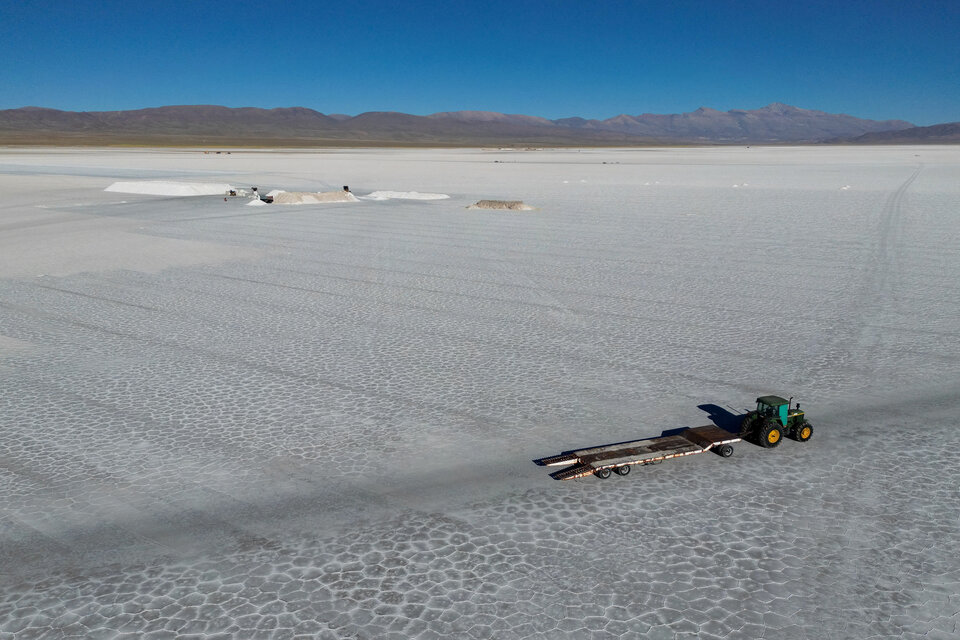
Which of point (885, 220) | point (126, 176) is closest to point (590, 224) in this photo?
point (885, 220)

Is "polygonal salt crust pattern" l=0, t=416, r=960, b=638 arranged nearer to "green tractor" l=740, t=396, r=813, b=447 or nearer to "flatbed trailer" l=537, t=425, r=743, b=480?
"flatbed trailer" l=537, t=425, r=743, b=480

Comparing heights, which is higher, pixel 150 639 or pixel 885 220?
pixel 885 220

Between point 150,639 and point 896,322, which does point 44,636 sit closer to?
point 150,639

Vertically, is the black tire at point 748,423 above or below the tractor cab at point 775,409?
below

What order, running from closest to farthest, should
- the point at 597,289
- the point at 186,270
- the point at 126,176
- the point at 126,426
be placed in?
the point at 126,426 → the point at 597,289 → the point at 186,270 → the point at 126,176

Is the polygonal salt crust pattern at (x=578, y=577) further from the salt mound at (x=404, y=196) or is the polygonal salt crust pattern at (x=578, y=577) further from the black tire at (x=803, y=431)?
the salt mound at (x=404, y=196)

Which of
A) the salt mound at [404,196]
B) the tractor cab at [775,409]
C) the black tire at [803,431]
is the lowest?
the black tire at [803,431]

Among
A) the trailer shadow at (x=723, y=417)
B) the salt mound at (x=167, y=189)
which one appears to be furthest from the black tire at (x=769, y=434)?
the salt mound at (x=167, y=189)
